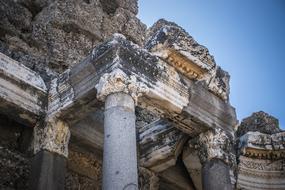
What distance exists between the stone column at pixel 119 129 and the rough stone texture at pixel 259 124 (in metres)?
6.20

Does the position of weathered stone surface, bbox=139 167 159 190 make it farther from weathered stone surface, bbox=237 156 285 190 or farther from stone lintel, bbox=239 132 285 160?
stone lintel, bbox=239 132 285 160

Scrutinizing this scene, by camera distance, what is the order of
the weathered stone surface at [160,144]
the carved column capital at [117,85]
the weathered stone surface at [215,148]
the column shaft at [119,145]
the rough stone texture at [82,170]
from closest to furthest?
the column shaft at [119,145] → the carved column capital at [117,85] → the weathered stone surface at [215,148] → the rough stone texture at [82,170] → the weathered stone surface at [160,144]

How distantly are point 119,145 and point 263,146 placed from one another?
19.7 feet

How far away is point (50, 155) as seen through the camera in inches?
332

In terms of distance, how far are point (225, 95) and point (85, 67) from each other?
2.97 metres

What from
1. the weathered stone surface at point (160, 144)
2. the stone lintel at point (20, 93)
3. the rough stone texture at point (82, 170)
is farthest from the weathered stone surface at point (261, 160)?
the stone lintel at point (20, 93)

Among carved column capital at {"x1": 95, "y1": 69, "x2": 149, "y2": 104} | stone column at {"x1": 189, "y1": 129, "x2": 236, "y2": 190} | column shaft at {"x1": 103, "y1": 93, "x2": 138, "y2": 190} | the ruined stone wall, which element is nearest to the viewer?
column shaft at {"x1": 103, "y1": 93, "x2": 138, "y2": 190}

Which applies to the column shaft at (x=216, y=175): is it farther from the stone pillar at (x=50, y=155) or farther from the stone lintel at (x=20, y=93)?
the stone lintel at (x=20, y=93)

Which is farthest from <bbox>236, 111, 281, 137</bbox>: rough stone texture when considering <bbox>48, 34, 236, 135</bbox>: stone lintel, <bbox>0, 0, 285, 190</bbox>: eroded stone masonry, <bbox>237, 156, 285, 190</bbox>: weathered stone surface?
<bbox>48, 34, 236, 135</bbox>: stone lintel

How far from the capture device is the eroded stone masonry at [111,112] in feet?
25.2

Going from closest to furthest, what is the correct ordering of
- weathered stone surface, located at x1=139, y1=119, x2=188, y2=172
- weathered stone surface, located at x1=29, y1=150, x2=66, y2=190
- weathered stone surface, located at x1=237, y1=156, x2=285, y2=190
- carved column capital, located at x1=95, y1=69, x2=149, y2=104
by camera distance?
carved column capital, located at x1=95, y1=69, x2=149, y2=104
weathered stone surface, located at x1=29, y1=150, x2=66, y2=190
weathered stone surface, located at x1=139, y1=119, x2=188, y2=172
weathered stone surface, located at x1=237, y1=156, x2=285, y2=190

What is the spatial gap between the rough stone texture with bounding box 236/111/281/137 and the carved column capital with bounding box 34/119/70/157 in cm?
612

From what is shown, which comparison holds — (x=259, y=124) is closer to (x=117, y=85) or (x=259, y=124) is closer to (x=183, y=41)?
(x=183, y=41)

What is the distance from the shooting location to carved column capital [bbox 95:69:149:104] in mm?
7629
